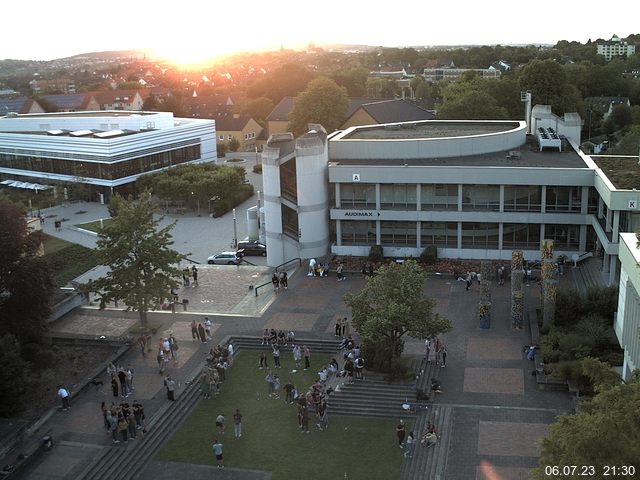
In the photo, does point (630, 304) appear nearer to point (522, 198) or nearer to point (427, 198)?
point (522, 198)

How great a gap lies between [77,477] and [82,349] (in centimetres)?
1178

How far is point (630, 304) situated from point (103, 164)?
57394mm

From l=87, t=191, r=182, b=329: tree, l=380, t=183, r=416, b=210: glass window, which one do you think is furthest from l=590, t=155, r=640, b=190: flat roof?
l=87, t=191, r=182, b=329: tree

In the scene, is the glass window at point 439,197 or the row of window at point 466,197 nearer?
the row of window at point 466,197

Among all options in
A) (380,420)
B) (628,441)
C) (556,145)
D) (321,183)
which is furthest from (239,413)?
(556,145)

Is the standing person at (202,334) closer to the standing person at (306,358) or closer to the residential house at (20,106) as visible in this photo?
the standing person at (306,358)

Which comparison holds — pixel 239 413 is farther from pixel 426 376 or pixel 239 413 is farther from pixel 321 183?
pixel 321 183

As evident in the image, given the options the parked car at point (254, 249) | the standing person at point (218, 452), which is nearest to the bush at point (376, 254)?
the parked car at point (254, 249)

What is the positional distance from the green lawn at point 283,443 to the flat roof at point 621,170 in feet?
67.3

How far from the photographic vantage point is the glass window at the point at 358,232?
4834 centimetres

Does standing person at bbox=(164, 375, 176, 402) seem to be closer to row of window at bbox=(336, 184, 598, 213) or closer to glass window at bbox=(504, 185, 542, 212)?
row of window at bbox=(336, 184, 598, 213)

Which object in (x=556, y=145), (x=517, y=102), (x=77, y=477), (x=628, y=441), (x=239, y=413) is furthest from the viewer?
(x=517, y=102)

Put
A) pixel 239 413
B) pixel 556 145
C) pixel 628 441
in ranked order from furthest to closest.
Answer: pixel 556 145, pixel 239 413, pixel 628 441

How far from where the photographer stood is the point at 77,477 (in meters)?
24.9
